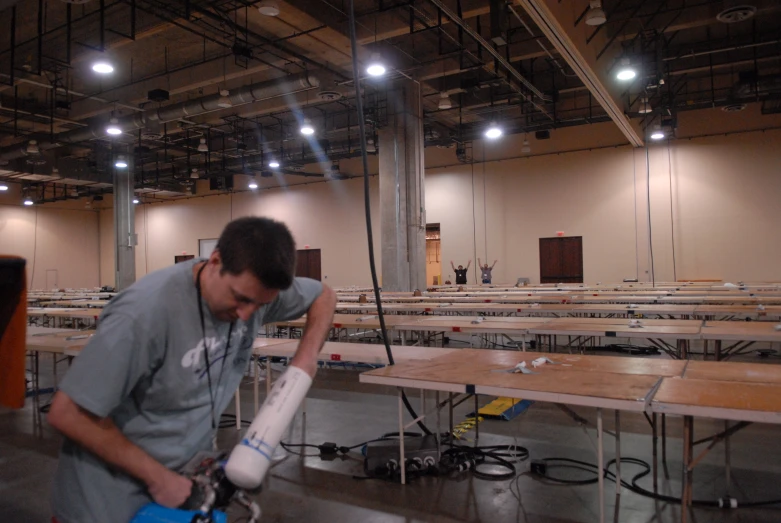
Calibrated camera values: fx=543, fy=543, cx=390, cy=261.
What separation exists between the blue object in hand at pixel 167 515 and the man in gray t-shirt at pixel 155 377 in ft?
0.08

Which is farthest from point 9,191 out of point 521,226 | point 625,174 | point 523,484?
point 523,484

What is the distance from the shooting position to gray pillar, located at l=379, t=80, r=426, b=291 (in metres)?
11.2

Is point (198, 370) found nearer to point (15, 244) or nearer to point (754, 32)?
point (754, 32)

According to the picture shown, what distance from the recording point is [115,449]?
1.03m

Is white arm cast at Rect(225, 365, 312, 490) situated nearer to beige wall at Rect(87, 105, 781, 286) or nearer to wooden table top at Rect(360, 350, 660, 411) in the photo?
wooden table top at Rect(360, 350, 660, 411)

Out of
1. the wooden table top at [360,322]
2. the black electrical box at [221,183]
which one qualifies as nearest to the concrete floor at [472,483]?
the wooden table top at [360,322]

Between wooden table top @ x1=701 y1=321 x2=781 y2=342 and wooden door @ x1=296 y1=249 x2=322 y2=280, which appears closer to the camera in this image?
wooden table top @ x1=701 y1=321 x2=781 y2=342

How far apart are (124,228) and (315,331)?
55.6ft

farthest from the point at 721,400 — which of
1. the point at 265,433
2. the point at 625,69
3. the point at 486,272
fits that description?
the point at 486,272

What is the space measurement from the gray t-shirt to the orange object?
0.84 feet

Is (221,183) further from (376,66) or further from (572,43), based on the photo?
(572,43)

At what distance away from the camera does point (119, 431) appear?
106 cm

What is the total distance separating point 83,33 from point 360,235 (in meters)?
10.1

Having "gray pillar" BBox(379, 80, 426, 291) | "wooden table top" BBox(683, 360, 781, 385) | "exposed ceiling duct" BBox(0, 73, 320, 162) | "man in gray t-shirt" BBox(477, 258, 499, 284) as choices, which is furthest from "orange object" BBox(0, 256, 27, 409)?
"man in gray t-shirt" BBox(477, 258, 499, 284)
